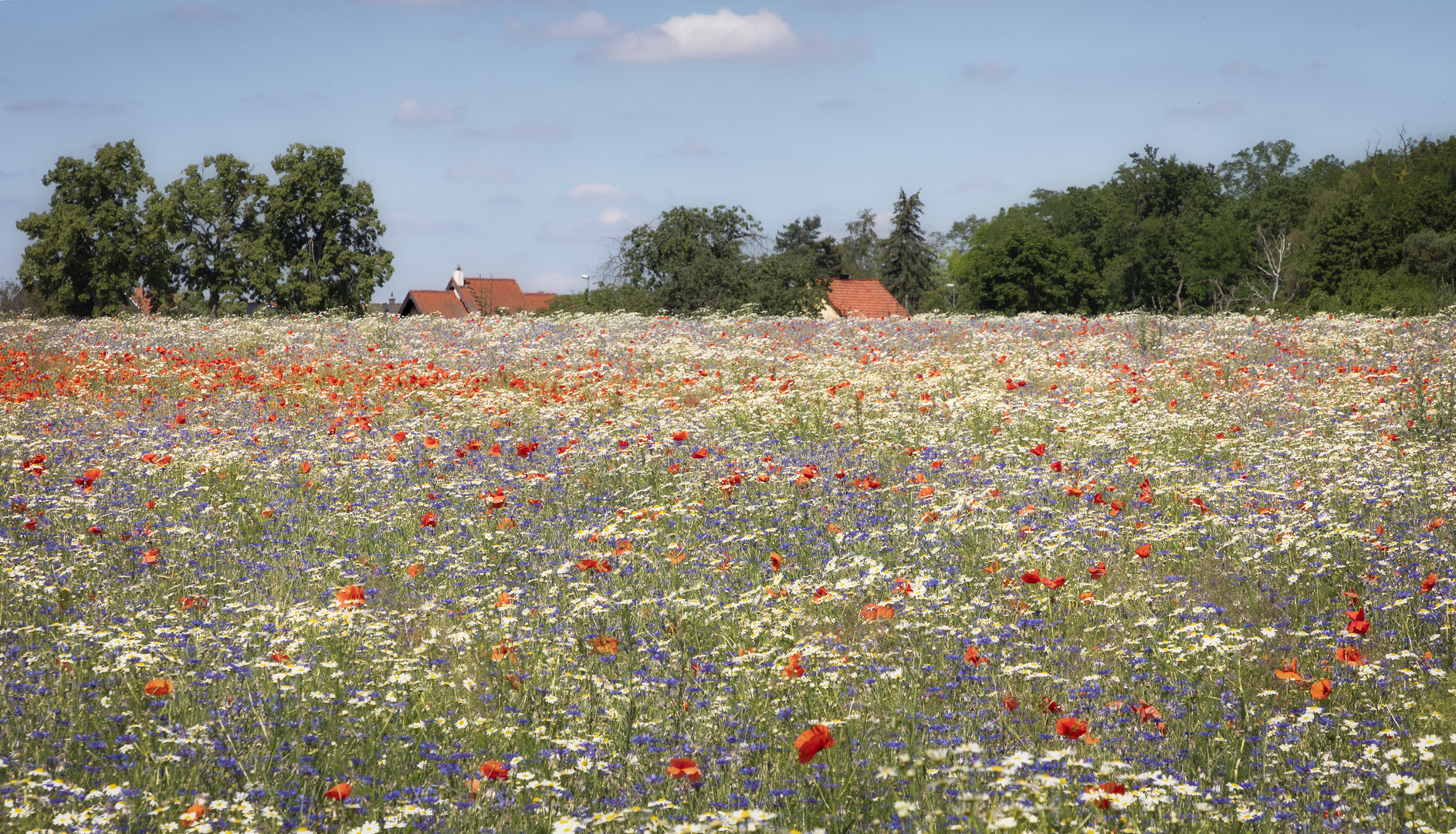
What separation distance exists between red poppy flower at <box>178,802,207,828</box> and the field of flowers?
0.04m

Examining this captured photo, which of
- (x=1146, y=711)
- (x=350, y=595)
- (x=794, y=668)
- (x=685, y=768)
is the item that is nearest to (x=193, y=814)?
(x=685, y=768)

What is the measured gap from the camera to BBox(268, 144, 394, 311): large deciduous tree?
54.7 meters

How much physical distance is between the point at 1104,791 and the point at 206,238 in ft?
198

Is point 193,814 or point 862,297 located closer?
point 193,814

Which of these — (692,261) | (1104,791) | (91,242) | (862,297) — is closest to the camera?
(1104,791)

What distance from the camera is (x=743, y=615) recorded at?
5.29 m

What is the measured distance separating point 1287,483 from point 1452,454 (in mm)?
1706

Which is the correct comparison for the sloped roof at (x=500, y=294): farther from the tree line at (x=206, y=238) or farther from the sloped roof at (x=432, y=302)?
the tree line at (x=206, y=238)

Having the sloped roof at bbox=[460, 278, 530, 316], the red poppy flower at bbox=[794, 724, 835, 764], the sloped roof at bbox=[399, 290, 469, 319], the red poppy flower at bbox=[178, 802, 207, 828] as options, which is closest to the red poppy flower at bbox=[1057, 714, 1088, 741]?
the red poppy flower at bbox=[794, 724, 835, 764]

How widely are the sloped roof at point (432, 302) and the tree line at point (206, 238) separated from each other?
86.1 feet

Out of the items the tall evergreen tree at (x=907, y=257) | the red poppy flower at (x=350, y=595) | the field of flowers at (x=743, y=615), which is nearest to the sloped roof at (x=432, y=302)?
the tall evergreen tree at (x=907, y=257)

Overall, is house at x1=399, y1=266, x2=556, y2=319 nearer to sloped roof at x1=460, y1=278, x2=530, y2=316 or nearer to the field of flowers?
sloped roof at x1=460, y1=278, x2=530, y2=316

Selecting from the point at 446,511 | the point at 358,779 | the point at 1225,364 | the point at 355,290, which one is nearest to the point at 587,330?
the point at 1225,364

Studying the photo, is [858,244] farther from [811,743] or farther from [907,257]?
[811,743]
